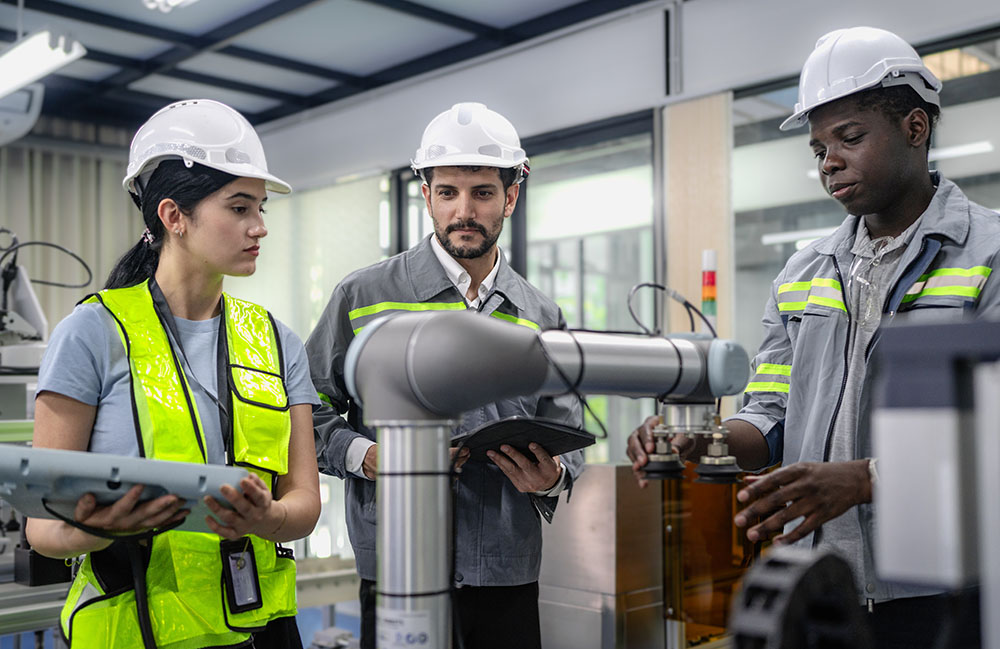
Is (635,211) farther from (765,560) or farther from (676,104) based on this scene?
(765,560)

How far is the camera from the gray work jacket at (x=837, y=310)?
136 cm

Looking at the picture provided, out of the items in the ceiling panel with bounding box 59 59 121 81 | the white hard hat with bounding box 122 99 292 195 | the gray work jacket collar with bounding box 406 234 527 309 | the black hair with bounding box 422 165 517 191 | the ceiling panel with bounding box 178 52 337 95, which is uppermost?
the ceiling panel with bounding box 59 59 121 81

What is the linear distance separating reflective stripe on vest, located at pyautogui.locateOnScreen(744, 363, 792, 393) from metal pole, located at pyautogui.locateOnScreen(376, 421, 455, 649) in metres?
→ 0.99

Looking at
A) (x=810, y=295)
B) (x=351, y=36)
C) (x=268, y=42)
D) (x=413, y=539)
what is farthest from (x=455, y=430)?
(x=268, y=42)

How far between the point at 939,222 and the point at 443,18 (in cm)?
360

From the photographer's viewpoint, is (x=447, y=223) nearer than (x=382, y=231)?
Yes

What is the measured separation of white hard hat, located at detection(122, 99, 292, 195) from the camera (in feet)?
4.86

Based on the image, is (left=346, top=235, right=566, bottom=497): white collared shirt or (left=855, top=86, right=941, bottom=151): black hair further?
(left=346, top=235, right=566, bottom=497): white collared shirt

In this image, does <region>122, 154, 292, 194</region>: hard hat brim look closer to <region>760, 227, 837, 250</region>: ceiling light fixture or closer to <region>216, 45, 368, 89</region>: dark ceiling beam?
<region>760, 227, 837, 250</region>: ceiling light fixture

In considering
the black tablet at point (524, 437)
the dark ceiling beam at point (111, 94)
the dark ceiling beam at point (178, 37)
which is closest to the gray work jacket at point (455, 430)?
the black tablet at point (524, 437)

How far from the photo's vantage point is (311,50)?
5055mm

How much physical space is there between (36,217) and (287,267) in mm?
1704

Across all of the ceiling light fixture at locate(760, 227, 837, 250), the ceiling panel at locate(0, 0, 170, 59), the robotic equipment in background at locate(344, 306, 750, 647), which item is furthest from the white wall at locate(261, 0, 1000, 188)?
the robotic equipment in background at locate(344, 306, 750, 647)

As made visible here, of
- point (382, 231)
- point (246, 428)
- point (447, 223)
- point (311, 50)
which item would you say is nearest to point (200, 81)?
point (311, 50)
